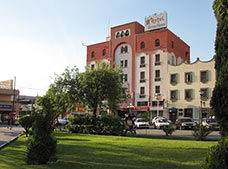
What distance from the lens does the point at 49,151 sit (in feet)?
24.3

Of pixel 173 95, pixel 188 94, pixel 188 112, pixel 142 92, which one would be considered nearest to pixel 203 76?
pixel 188 94

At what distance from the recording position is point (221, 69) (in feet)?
32.2

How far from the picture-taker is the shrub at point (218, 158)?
4.06 m

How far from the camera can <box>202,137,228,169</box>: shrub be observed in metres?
4.06

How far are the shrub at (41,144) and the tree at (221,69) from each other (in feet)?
19.6

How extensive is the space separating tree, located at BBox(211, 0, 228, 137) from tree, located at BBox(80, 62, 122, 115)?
16.8m

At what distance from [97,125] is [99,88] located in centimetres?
521

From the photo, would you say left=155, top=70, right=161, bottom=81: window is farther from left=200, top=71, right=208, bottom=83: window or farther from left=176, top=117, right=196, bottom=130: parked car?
left=176, top=117, right=196, bottom=130: parked car

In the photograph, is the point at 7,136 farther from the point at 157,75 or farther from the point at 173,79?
the point at 157,75

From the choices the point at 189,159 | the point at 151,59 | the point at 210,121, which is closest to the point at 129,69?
the point at 151,59

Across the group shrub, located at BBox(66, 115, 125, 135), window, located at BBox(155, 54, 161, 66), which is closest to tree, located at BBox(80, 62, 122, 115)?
shrub, located at BBox(66, 115, 125, 135)

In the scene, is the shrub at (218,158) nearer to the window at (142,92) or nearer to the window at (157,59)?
the window at (157,59)

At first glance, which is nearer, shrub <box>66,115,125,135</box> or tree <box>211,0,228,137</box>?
tree <box>211,0,228,137</box>

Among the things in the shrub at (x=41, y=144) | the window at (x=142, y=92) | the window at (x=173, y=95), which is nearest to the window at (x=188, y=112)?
the window at (x=173, y=95)
